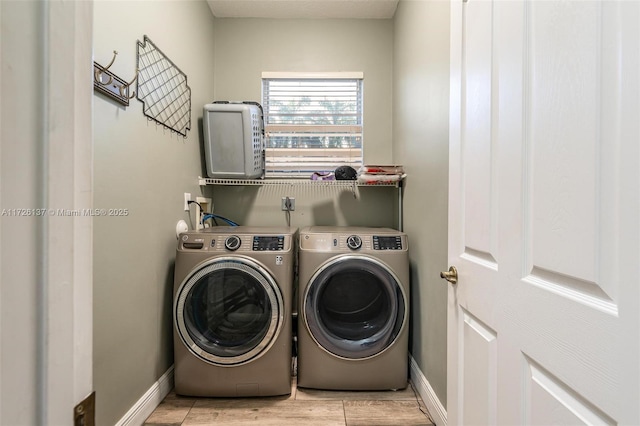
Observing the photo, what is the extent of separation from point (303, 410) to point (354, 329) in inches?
20.0

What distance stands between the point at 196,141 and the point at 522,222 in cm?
204

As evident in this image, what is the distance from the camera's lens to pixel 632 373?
1.52ft

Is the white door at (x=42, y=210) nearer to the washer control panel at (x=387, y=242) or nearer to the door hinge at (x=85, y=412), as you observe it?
the door hinge at (x=85, y=412)

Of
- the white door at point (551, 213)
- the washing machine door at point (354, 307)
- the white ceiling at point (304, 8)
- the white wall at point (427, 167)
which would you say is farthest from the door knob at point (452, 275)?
the white ceiling at point (304, 8)

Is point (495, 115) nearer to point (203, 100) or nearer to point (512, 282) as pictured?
point (512, 282)

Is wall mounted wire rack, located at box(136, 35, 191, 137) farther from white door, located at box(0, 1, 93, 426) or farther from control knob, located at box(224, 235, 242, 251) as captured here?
white door, located at box(0, 1, 93, 426)

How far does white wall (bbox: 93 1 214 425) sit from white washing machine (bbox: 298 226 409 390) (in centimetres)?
80

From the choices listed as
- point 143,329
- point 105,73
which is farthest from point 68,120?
point 143,329

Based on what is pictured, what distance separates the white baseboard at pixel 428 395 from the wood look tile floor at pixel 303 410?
41mm

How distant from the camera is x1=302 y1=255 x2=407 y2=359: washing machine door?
1693mm

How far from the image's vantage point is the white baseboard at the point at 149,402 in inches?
54.3

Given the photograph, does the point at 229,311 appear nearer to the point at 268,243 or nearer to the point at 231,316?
the point at 231,316

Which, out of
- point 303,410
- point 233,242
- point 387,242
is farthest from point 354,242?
point 303,410

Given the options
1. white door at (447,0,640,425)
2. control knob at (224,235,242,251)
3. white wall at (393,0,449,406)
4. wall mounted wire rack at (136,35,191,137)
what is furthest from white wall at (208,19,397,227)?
white door at (447,0,640,425)
